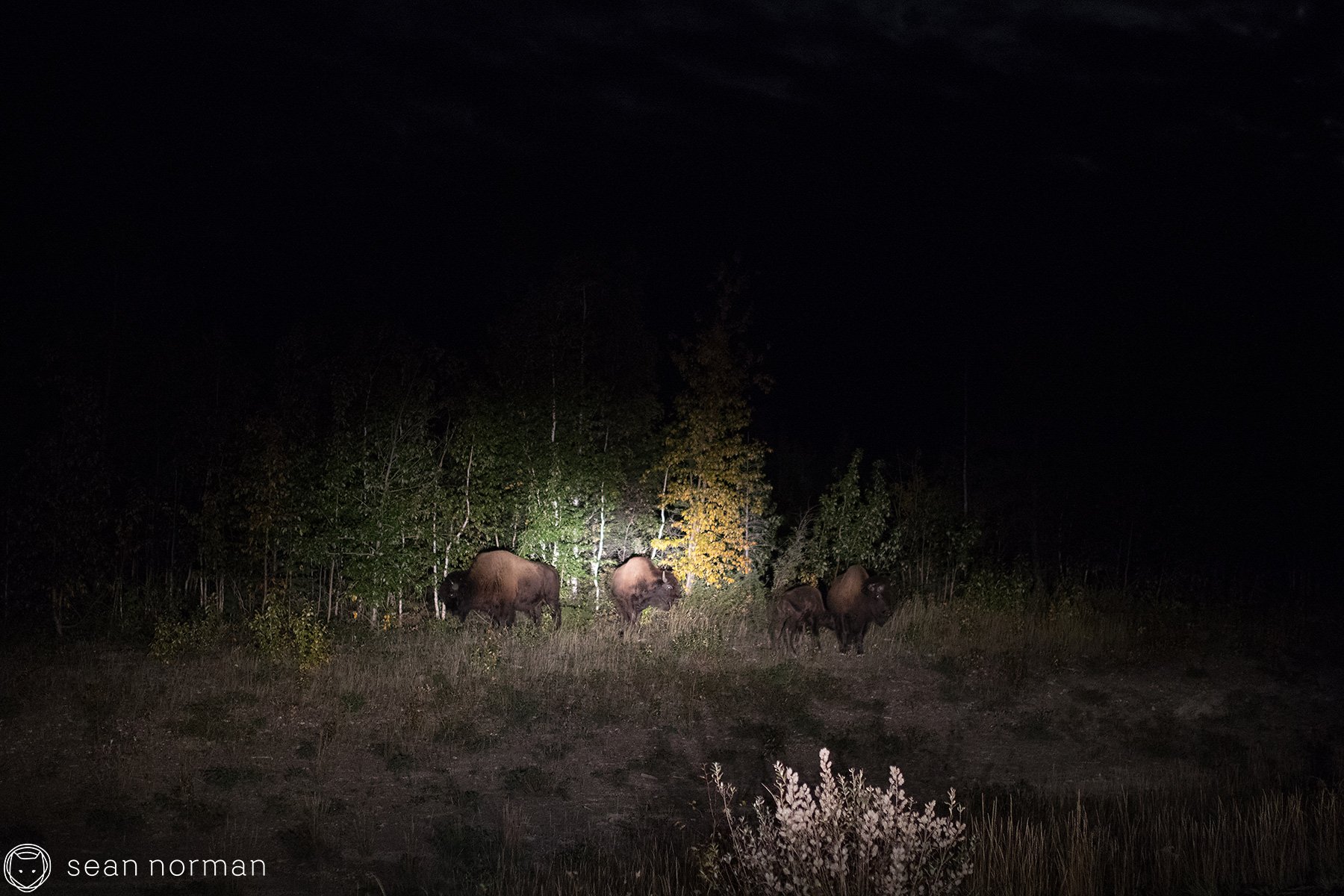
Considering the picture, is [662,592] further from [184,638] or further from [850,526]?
[184,638]

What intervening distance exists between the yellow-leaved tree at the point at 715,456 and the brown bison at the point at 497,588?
3.03 m

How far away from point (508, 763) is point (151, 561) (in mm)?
11241

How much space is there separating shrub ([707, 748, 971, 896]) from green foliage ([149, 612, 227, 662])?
1169cm

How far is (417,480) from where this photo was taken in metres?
17.5

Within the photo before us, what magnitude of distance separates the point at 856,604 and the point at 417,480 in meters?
7.74

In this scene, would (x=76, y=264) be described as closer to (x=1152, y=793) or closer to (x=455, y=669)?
(x=455, y=669)

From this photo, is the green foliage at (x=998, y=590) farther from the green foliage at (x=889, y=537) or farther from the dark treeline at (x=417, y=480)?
the green foliage at (x=889, y=537)

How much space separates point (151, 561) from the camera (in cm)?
2017

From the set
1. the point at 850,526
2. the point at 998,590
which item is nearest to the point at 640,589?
the point at 850,526

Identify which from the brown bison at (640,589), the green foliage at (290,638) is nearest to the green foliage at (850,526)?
the brown bison at (640,589)

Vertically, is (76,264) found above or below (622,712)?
above

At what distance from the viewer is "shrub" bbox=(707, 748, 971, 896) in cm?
625

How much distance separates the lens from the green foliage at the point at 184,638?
607 inches

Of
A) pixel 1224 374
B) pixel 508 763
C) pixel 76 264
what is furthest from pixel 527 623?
pixel 1224 374
